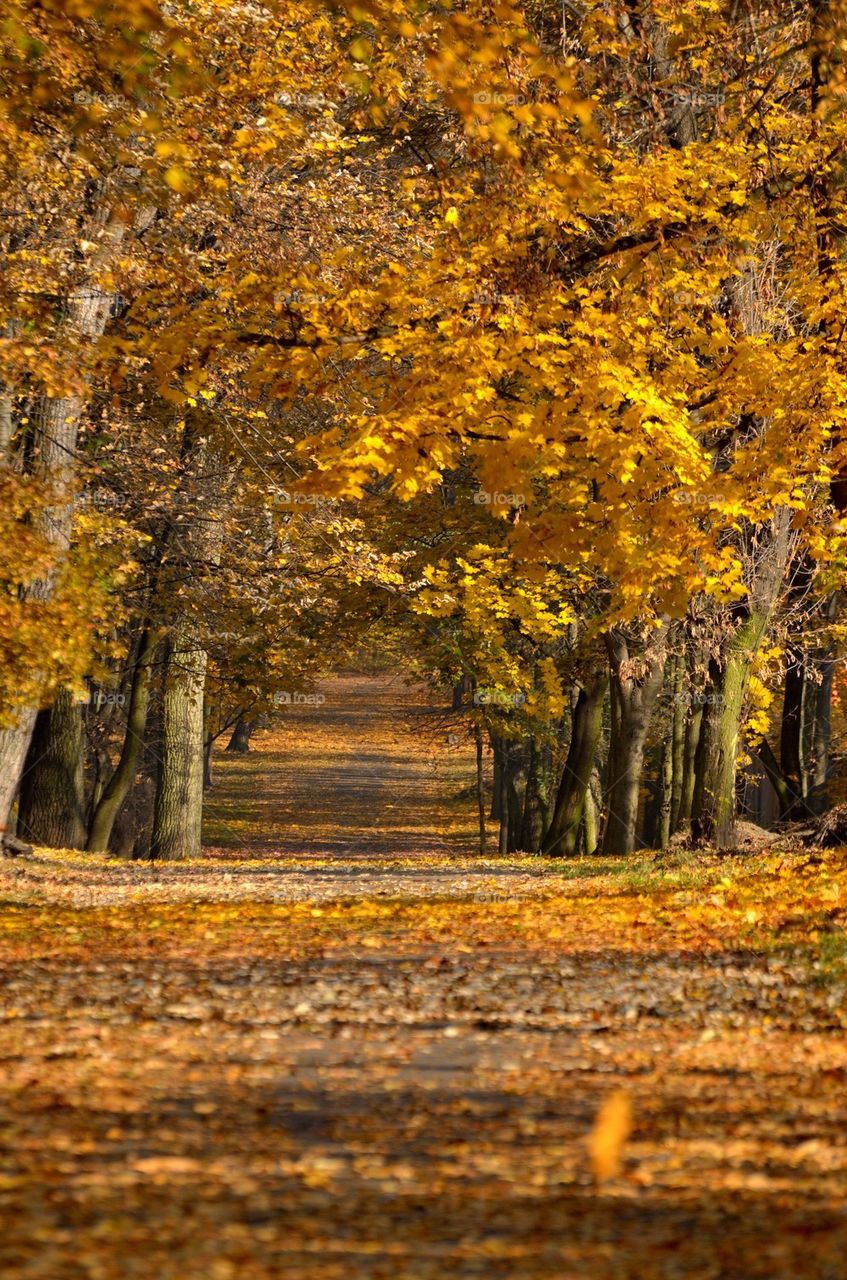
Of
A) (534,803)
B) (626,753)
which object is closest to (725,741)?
(626,753)

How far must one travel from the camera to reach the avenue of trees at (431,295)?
1229 cm

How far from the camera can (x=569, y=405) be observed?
13.4 meters

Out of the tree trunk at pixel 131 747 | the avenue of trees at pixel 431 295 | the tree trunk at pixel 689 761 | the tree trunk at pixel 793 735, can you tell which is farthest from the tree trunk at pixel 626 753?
the tree trunk at pixel 131 747

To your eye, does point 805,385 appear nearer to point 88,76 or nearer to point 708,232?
point 708,232

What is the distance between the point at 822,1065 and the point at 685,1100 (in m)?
0.98

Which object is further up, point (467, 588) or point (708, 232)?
point (708, 232)

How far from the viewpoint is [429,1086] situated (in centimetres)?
630

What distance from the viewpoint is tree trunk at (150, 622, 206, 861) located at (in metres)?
25.1

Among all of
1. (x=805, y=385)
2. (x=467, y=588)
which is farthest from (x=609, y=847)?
(x=805, y=385)

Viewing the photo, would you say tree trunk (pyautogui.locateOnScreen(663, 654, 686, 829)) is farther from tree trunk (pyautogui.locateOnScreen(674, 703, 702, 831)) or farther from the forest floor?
the forest floor

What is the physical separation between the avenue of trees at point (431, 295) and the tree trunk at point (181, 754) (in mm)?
2929

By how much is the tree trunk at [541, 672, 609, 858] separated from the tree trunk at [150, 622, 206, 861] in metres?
5.73

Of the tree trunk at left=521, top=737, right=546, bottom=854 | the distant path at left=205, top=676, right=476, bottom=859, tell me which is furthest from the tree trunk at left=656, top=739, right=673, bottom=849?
the distant path at left=205, top=676, right=476, bottom=859

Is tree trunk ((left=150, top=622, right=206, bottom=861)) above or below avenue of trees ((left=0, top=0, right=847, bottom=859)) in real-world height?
below
